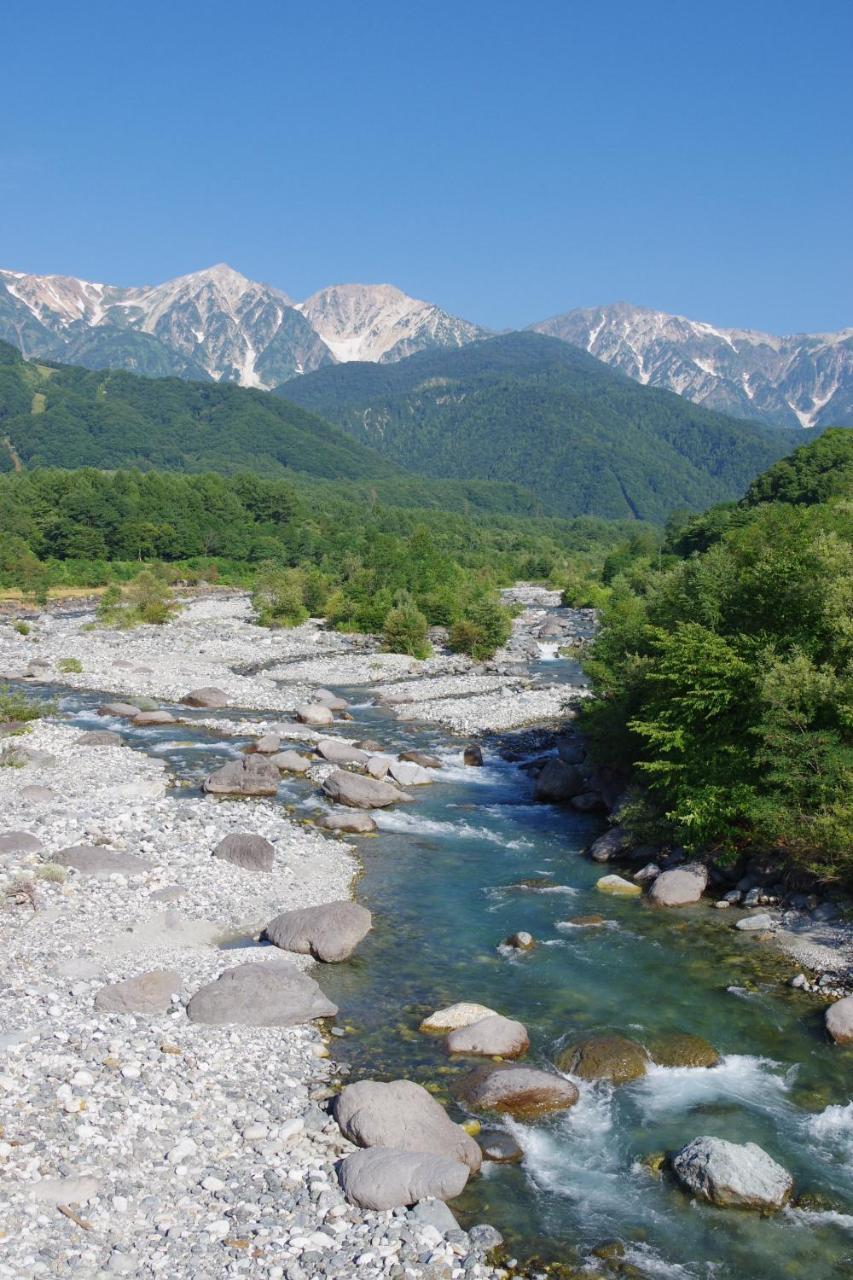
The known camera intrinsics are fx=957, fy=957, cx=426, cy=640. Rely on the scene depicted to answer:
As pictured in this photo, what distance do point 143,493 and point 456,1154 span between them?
114145 millimetres

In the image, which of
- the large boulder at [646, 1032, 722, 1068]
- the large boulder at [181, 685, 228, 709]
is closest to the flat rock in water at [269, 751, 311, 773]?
the large boulder at [181, 685, 228, 709]

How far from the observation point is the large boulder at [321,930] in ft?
64.3

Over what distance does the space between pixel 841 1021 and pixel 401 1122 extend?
8.42 m

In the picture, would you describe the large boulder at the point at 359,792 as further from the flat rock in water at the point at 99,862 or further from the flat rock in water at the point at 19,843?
the flat rock in water at the point at 19,843

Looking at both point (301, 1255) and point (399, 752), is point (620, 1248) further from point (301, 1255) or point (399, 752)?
point (399, 752)

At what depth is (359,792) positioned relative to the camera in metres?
30.6

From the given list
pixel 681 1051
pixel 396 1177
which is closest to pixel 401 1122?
pixel 396 1177

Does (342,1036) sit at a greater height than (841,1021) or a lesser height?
lesser

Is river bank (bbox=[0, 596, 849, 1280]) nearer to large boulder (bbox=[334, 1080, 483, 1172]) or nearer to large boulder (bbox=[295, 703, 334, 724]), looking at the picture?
large boulder (bbox=[334, 1080, 483, 1172])

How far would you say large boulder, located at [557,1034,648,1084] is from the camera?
15734 millimetres

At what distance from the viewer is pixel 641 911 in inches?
902

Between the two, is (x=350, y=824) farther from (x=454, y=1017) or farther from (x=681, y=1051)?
(x=681, y=1051)

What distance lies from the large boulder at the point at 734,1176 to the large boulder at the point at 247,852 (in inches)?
524

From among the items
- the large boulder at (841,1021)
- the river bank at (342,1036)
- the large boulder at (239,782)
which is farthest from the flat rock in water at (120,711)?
the large boulder at (841,1021)
